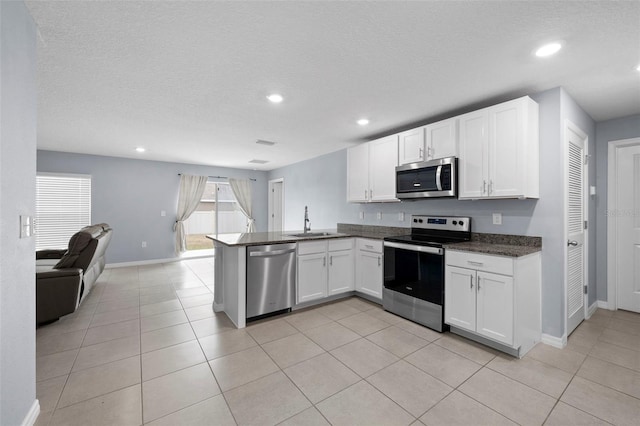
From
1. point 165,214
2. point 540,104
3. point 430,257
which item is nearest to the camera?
point 540,104

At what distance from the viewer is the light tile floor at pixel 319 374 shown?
165 centimetres

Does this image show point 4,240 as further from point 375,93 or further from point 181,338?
point 375,93

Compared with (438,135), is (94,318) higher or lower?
lower

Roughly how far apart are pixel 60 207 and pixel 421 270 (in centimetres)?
678

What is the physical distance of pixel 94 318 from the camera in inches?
123

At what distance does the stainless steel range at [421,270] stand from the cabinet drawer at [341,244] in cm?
59

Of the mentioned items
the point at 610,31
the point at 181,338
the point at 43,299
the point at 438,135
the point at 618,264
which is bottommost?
the point at 181,338

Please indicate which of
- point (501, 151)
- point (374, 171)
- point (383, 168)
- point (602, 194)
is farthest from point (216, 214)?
point (602, 194)

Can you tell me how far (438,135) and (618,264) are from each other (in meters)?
2.75

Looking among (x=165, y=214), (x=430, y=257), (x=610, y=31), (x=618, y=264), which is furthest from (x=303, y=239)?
(x=165, y=214)

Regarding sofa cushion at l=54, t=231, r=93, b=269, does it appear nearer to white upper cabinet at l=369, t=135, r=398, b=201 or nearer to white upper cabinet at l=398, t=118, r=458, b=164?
white upper cabinet at l=369, t=135, r=398, b=201

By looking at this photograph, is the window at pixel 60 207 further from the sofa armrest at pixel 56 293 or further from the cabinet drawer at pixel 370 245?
the cabinet drawer at pixel 370 245

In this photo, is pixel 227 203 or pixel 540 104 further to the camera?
pixel 227 203

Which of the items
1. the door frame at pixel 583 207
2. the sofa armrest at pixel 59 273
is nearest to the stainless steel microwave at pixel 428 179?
the door frame at pixel 583 207
